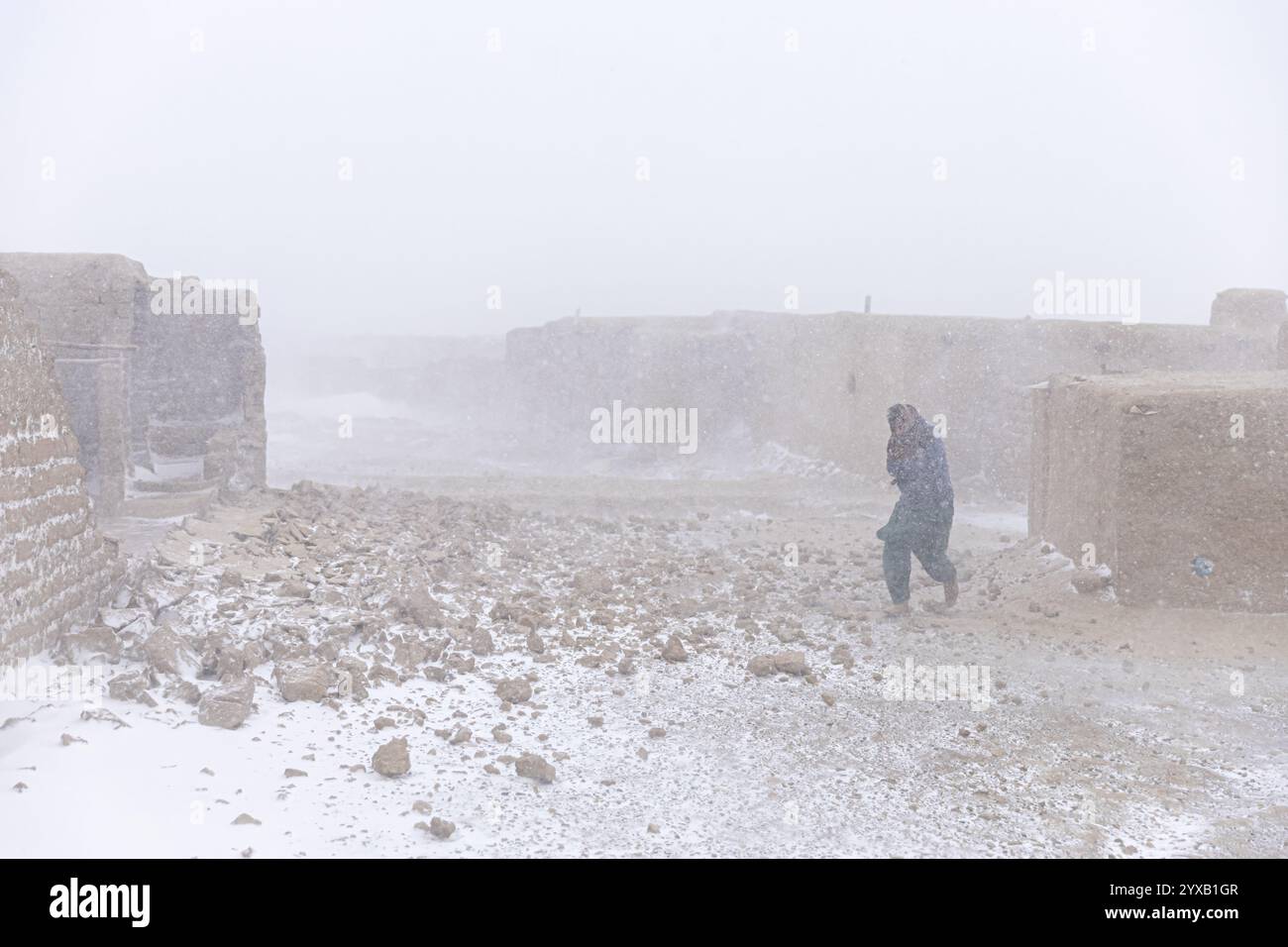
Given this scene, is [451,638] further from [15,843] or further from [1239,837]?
[1239,837]

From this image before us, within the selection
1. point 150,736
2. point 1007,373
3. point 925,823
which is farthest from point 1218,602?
point 1007,373

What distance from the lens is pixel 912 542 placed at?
6.65m

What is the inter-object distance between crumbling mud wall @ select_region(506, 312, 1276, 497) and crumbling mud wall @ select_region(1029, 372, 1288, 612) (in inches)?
271

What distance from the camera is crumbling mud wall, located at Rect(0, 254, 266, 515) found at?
8.23 meters

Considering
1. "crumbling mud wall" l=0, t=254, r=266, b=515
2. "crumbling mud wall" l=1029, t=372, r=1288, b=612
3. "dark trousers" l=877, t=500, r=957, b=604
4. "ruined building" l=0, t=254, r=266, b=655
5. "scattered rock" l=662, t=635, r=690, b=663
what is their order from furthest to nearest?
1. "crumbling mud wall" l=0, t=254, r=266, b=515
2. "dark trousers" l=877, t=500, r=957, b=604
3. "crumbling mud wall" l=1029, t=372, r=1288, b=612
4. "scattered rock" l=662, t=635, r=690, b=663
5. "ruined building" l=0, t=254, r=266, b=655

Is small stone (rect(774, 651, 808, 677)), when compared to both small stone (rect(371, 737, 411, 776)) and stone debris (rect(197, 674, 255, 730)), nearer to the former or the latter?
small stone (rect(371, 737, 411, 776))

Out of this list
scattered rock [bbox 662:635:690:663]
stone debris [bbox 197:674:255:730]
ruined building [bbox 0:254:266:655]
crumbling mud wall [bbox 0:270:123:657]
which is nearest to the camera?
stone debris [bbox 197:674:255:730]

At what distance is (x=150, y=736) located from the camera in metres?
3.70

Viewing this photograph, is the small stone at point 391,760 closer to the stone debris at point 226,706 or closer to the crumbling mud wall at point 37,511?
the stone debris at point 226,706

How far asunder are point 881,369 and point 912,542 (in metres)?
8.11

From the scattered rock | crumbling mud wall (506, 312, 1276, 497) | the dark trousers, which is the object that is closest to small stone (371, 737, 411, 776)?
the scattered rock

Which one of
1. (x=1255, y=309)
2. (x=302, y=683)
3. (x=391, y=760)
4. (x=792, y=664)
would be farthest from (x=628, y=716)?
(x=1255, y=309)

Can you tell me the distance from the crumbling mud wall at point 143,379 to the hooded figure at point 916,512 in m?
6.01

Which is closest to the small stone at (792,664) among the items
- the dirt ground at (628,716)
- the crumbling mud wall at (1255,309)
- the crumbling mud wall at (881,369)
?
the dirt ground at (628,716)
